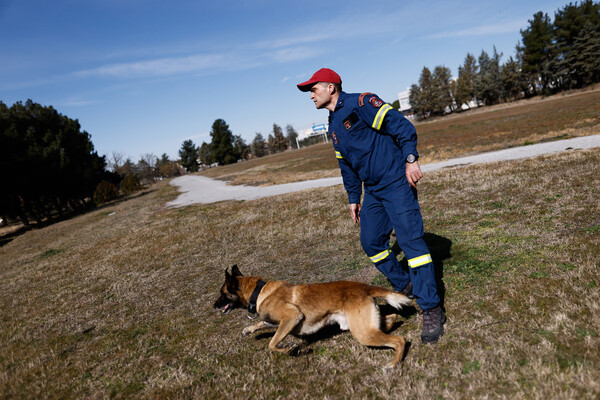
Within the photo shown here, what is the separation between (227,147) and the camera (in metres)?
95.8

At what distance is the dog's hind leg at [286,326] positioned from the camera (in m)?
3.05

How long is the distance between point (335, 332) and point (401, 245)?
1.26 m

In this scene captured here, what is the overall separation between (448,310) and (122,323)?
15.5ft

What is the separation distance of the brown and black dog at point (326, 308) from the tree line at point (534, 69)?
77.3 meters

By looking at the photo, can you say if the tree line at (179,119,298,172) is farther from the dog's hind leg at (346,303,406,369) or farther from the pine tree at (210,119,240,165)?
the dog's hind leg at (346,303,406,369)

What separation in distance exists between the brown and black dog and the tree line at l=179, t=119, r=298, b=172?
3772 inches

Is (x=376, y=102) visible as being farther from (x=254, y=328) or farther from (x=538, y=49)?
(x=538, y=49)

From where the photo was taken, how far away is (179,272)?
698 centimetres

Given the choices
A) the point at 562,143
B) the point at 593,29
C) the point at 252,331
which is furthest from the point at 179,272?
the point at 593,29

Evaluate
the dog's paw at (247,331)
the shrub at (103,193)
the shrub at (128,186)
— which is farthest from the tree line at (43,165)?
the dog's paw at (247,331)

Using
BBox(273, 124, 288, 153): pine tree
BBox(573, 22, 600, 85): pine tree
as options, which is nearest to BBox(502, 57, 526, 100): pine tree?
BBox(573, 22, 600, 85): pine tree

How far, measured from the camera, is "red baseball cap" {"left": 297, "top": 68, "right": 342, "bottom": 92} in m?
3.40

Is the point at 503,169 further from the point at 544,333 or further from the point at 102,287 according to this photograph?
the point at 102,287

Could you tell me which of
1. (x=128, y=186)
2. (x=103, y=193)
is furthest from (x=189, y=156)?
(x=103, y=193)
